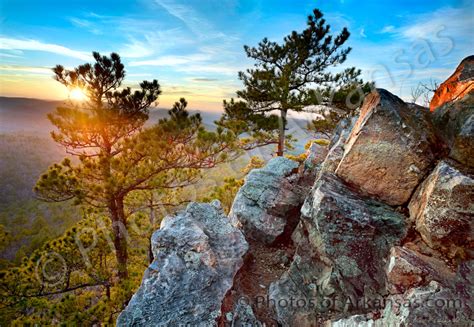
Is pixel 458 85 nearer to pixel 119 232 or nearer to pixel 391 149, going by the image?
pixel 391 149

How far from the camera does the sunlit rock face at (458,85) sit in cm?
569

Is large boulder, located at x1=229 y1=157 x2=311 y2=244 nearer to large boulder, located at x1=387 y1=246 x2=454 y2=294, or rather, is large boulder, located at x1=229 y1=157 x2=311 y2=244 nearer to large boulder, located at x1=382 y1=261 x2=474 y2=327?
large boulder, located at x1=387 y1=246 x2=454 y2=294

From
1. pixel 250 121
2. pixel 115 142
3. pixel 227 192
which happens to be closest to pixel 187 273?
pixel 115 142

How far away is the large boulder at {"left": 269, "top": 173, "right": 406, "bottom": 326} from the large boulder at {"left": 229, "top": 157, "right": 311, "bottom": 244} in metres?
1.72

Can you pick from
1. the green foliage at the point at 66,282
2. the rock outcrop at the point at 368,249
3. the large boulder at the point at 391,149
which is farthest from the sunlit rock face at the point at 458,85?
the green foliage at the point at 66,282

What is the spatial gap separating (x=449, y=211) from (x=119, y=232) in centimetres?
1050

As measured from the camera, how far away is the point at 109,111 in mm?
9539

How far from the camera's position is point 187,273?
5.83 metres

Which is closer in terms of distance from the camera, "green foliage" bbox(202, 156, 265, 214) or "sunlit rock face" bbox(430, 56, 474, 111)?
"sunlit rock face" bbox(430, 56, 474, 111)

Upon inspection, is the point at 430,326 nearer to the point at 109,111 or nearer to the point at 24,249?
the point at 109,111

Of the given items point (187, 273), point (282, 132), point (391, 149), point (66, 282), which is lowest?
point (66, 282)

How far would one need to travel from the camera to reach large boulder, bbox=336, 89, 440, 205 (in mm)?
5391

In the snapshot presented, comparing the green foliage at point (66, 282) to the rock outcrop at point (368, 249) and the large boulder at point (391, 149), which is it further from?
the large boulder at point (391, 149)

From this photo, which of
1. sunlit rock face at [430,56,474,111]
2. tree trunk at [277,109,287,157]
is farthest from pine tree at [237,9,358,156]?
sunlit rock face at [430,56,474,111]
